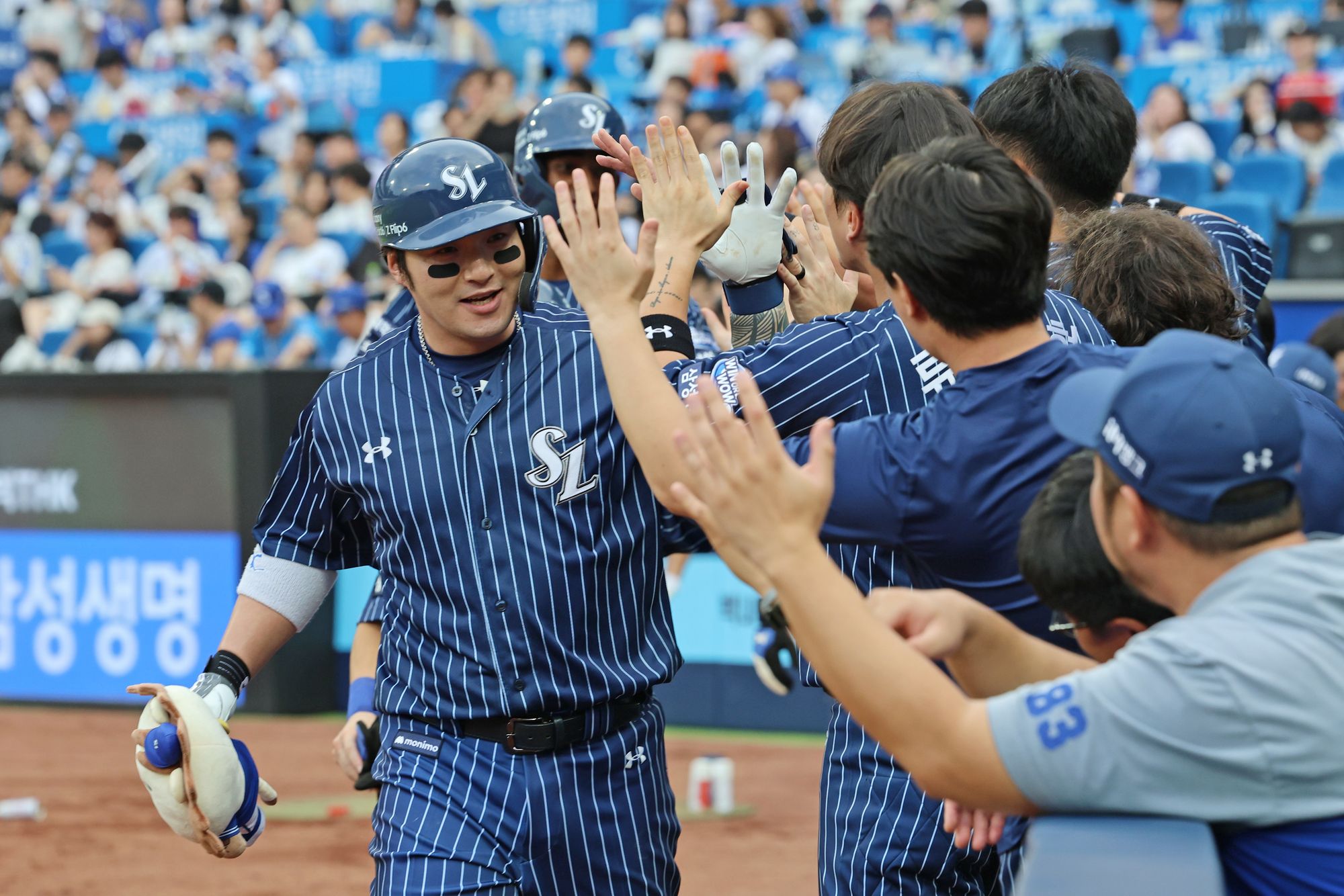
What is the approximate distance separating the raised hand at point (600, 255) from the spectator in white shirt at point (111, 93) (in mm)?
19413

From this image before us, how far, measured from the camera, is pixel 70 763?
9.56 metres

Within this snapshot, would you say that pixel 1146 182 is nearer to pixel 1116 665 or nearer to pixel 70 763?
pixel 70 763

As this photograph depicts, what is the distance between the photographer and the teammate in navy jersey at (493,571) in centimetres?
346

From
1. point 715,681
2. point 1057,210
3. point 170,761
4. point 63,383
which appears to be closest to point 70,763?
point 63,383

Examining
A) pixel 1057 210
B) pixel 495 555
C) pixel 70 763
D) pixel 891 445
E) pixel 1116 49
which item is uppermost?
pixel 1116 49

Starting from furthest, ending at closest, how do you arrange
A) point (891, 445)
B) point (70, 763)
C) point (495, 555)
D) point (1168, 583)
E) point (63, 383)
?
point (63, 383), point (70, 763), point (495, 555), point (891, 445), point (1168, 583)

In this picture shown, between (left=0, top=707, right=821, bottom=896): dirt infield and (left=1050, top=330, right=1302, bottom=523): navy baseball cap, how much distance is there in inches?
192

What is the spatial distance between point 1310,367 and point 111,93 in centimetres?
1794

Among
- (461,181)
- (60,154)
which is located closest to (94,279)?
(60,154)

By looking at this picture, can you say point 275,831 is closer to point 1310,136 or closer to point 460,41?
point 1310,136

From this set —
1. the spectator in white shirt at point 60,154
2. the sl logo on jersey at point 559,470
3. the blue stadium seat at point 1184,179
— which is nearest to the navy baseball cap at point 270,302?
the spectator in white shirt at point 60,154

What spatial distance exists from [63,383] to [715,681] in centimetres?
487

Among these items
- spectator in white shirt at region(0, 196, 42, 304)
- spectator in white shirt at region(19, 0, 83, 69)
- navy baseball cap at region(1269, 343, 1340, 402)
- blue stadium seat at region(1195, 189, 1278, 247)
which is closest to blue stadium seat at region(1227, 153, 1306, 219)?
blue stadium seat at region(1195, 189, 1278, 247)

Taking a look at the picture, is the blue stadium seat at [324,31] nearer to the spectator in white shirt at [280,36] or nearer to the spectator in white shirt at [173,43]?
the spectator in white shirt at [280,36]
